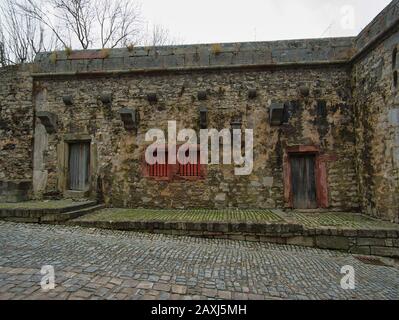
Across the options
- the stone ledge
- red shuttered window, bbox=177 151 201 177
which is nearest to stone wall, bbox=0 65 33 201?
the stone ledge

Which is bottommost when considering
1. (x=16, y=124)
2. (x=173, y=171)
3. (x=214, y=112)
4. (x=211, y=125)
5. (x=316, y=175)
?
(x=316, y=175)

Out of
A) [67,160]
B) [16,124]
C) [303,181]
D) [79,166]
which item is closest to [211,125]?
[303,181]

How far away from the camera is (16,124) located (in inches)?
343

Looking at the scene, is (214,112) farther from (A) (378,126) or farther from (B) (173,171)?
(A) (378,126)

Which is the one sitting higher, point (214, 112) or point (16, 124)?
point (214, 112)

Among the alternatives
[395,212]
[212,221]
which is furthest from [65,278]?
[395,212]

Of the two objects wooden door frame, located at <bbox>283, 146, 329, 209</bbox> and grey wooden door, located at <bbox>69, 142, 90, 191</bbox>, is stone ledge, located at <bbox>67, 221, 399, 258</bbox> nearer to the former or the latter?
wooden door frame, located at <bbox>283, 146, 329, 209</bbox>

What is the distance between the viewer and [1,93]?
880cm

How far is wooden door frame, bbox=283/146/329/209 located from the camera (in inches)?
306

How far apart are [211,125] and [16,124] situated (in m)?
6.59

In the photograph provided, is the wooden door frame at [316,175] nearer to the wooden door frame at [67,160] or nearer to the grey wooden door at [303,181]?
the grey wooden door at [303,181]

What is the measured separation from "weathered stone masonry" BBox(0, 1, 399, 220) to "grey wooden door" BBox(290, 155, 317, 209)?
0.67ft

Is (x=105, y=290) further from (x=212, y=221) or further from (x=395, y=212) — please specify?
A: (x=395, y=212)

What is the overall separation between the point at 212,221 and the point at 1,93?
847 cm
